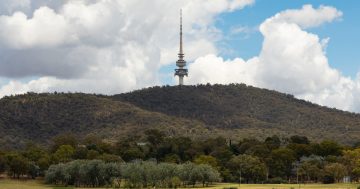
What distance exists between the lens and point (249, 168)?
145 metres

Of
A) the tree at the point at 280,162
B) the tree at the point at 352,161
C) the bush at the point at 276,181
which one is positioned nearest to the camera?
the tree at the point at 352,161

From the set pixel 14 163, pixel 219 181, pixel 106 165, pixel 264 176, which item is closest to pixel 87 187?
pixel 106 165

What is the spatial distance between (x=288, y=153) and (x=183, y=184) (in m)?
30.3

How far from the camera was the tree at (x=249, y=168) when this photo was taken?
144m

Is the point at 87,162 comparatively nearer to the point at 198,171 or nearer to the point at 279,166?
the point at 198,171

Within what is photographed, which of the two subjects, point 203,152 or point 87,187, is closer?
point 87,187

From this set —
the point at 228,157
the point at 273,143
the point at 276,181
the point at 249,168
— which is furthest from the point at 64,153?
the point at 273,143

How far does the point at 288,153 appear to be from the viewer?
498ft

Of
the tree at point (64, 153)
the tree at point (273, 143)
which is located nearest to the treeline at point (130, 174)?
the tree at point (64, 153)

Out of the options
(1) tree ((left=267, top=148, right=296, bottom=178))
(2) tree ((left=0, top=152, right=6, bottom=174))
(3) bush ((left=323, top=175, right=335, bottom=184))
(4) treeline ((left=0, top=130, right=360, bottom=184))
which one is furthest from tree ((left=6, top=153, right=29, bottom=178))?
(3) bush ((left=323, top=175, right=335, bottom=184))

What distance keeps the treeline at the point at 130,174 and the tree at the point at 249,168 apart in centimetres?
1102

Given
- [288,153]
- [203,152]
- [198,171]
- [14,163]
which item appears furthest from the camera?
[203,152]

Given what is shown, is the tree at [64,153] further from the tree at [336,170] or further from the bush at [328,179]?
the tree at [336,170]

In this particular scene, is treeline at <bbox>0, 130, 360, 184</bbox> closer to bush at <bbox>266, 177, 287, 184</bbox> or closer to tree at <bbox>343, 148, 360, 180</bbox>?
tree at <bbox>343, 148, 360, 180</bbox>
